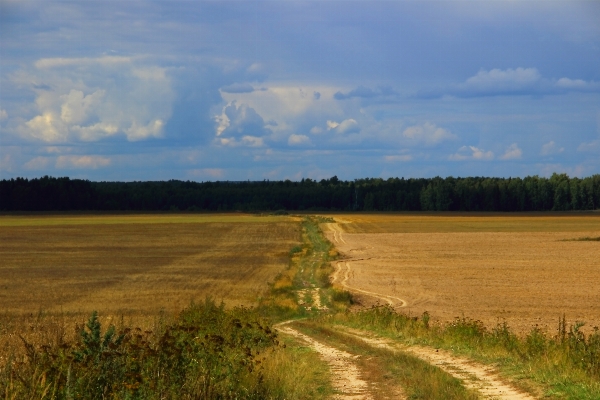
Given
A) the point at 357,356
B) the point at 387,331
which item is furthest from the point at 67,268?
the point at 357,356

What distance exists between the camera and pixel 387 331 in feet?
64.1

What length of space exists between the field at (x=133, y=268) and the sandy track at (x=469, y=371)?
43.8 feet

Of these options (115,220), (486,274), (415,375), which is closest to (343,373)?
(415,375)

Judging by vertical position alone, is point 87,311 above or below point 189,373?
below

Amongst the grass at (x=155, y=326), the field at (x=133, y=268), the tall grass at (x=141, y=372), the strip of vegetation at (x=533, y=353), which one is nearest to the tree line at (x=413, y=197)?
the field at (x=133, y=268)

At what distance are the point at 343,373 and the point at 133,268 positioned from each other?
39.5m

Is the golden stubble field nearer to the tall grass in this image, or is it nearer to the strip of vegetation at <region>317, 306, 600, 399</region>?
the strip of vegetation at <region>317, 306, 600, 399</region>

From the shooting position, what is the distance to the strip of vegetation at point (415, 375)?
10359 millimetres

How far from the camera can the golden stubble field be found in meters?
28.7

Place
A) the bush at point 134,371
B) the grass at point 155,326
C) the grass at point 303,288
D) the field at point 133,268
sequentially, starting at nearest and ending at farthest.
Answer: the bush at point 134,371, the grass at point 155,326, the grass at point 303,288, the field at point 133,268

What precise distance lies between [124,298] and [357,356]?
21.0 m

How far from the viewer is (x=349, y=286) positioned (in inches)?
1516

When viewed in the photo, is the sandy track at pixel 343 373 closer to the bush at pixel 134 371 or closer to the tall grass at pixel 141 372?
the tall grass at pixel 141 372

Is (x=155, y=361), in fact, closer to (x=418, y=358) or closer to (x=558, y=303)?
(x=418, y=358)
